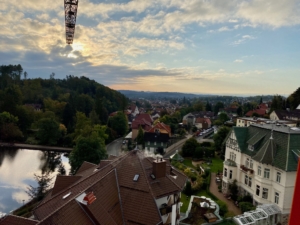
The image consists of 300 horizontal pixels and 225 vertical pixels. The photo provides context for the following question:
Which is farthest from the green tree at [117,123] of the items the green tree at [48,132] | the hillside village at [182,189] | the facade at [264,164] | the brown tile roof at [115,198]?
the brown tile roof at [115,198]

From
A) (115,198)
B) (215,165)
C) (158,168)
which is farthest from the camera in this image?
(215,165)

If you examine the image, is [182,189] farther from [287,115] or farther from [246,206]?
[287,115]

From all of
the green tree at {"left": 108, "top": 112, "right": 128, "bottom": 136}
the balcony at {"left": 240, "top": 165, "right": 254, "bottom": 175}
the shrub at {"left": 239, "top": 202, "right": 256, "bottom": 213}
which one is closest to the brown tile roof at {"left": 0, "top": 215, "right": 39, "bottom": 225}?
the shrub at {"left": 239, "top": 202, "right": 256, "bottom": 213}

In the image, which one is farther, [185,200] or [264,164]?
[185,200]

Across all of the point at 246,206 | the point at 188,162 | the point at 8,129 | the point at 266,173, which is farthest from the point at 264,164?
the point at 8,129

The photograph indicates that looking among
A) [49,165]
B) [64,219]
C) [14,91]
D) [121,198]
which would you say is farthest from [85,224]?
[14,91]

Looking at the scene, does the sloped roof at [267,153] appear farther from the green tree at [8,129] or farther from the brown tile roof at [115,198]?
the green tree at [8,129]

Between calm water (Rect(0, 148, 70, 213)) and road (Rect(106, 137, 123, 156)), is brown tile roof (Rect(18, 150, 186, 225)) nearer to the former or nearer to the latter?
calm water (Rect(0, 148, 70, 213))
